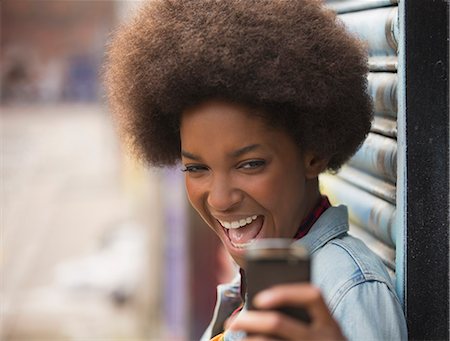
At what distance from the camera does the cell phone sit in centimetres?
142

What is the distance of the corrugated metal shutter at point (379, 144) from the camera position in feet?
7.66

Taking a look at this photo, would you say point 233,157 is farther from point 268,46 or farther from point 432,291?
point 432,291

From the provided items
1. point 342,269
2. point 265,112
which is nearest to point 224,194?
point 265,112

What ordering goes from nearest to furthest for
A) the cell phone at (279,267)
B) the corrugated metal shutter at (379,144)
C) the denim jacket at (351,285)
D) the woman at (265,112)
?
the cell phone at (279,267), the denim jacket at (351,285), the woman at (265,112), the corrugated metal shutter at (379,144)

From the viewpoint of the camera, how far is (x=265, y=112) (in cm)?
204

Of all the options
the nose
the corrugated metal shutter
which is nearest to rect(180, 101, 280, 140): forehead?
the nose

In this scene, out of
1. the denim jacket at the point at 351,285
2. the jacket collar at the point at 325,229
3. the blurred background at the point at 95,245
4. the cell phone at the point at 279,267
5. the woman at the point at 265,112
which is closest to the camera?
the cell phone at the point at 279,267

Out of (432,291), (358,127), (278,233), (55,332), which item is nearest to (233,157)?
(278,233)

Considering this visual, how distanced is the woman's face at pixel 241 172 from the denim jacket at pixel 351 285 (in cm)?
10

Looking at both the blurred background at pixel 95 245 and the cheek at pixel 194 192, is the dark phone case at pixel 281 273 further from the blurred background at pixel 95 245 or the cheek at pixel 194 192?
the blurred background at pixel 95 245

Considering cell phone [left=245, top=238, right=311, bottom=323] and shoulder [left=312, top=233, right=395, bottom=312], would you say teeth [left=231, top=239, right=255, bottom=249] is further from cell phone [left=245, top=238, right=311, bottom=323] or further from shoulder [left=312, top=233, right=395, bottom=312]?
cell phone [left=245, top=238, right=311, bottom=323]

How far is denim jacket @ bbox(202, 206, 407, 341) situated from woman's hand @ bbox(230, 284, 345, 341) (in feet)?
1.06

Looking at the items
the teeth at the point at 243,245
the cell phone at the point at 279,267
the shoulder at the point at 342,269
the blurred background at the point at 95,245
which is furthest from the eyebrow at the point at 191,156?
the cell phone at the point at 279,267

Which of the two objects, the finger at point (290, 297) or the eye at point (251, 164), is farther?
the eye at point (251, 164)
